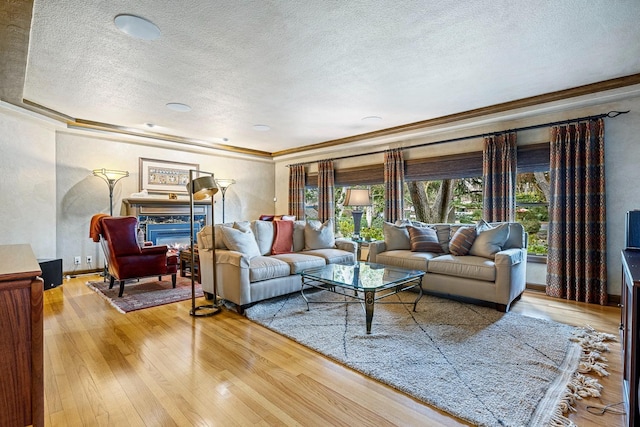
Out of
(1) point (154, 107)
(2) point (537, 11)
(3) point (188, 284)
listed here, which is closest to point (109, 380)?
(3) point (188, 284)

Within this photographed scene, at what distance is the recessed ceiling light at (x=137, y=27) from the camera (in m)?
2.22

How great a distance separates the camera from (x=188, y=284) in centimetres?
443

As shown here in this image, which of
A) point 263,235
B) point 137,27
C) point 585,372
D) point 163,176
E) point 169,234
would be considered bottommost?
point 585,372

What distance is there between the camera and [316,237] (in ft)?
14.6

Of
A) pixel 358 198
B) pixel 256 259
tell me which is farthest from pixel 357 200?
pixel 256 259

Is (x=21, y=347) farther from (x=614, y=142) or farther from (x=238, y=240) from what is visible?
(x=614, y=142)

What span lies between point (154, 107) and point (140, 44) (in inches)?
67.3

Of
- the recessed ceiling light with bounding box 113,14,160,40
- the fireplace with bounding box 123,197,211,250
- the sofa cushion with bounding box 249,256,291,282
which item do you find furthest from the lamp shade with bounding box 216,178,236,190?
the recessed ceiling light with bounding box 113,14,160,40

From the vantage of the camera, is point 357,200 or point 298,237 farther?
point 357,200

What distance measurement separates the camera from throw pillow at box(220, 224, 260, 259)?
11.1ft

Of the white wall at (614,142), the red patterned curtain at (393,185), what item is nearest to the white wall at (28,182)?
the red patterned curtain at (393,185)

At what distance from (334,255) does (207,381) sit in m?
2.36

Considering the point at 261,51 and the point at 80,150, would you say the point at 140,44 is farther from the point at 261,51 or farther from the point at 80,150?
the point at 80,150

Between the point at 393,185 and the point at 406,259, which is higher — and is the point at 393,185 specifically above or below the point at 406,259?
above
